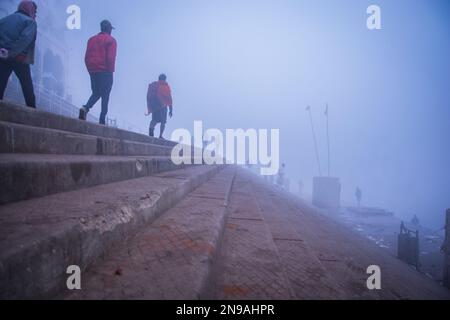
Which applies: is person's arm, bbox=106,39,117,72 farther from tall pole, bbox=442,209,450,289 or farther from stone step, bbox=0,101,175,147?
tall pole, bbox=442,209,450,289

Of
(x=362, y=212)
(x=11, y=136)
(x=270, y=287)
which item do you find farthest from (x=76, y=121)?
(x=362, y=212)

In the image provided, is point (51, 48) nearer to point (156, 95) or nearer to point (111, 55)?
point (156, 95)

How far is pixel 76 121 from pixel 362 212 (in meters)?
31.2

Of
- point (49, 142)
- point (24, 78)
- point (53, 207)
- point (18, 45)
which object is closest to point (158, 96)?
point (24, 78)

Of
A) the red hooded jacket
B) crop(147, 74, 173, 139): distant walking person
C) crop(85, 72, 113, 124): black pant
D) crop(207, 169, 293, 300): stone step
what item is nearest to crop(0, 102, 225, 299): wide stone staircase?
crop(207, 169, 293, 300): stone step

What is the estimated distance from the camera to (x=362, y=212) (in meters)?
27.4

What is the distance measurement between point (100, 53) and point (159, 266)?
468 centimetres

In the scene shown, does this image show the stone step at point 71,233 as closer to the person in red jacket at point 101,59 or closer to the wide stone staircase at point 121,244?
the wide stone staircase at point 121,244

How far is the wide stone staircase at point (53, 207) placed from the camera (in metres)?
0.83

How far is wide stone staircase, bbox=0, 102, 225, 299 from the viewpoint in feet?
2.74

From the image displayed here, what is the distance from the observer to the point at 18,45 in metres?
3.18

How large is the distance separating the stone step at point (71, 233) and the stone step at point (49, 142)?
65cm
